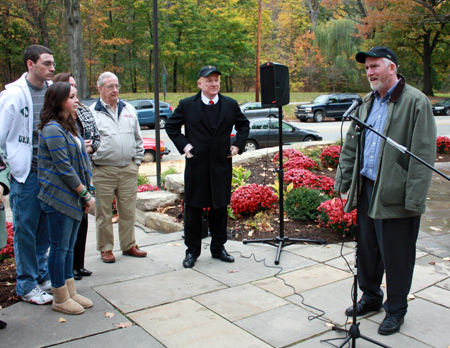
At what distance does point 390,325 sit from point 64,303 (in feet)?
8.24

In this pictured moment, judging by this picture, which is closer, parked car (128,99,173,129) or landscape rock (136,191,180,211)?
landscape rock (136,191,180,211)

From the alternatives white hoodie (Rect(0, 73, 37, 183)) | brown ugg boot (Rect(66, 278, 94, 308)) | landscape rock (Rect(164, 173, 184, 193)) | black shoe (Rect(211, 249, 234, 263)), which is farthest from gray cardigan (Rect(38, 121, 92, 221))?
landscape rock (Rect(164, 173, 184, 193))

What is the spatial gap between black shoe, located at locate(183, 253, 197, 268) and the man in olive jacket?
5.93 feet

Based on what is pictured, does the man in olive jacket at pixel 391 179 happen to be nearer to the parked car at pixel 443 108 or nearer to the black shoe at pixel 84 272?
the black shoe at pixel 84 272

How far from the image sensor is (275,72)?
5.21m

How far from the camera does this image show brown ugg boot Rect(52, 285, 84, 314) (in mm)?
3691

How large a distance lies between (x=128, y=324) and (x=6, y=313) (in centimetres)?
102

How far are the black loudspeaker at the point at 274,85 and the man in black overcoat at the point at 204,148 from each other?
19.6 inches

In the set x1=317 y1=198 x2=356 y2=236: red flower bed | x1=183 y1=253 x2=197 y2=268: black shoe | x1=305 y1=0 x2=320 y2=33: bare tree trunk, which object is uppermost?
x1=305 y1=0 x2=320 y2=33: bare tree trunk

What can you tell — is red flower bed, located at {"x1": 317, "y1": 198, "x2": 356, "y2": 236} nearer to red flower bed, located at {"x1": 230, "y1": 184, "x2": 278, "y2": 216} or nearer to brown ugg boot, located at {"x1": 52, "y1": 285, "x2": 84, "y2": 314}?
red flower bed, located at {"x1": 230, "y1": 184, "x2": 278, "y2": 216}

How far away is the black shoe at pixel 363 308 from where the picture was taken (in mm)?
3705

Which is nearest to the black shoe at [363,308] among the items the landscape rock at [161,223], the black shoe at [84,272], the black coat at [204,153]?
the black coat at [204,153]

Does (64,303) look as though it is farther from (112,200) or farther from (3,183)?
(112,200)

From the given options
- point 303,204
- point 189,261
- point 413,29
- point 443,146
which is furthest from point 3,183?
point 413,29
